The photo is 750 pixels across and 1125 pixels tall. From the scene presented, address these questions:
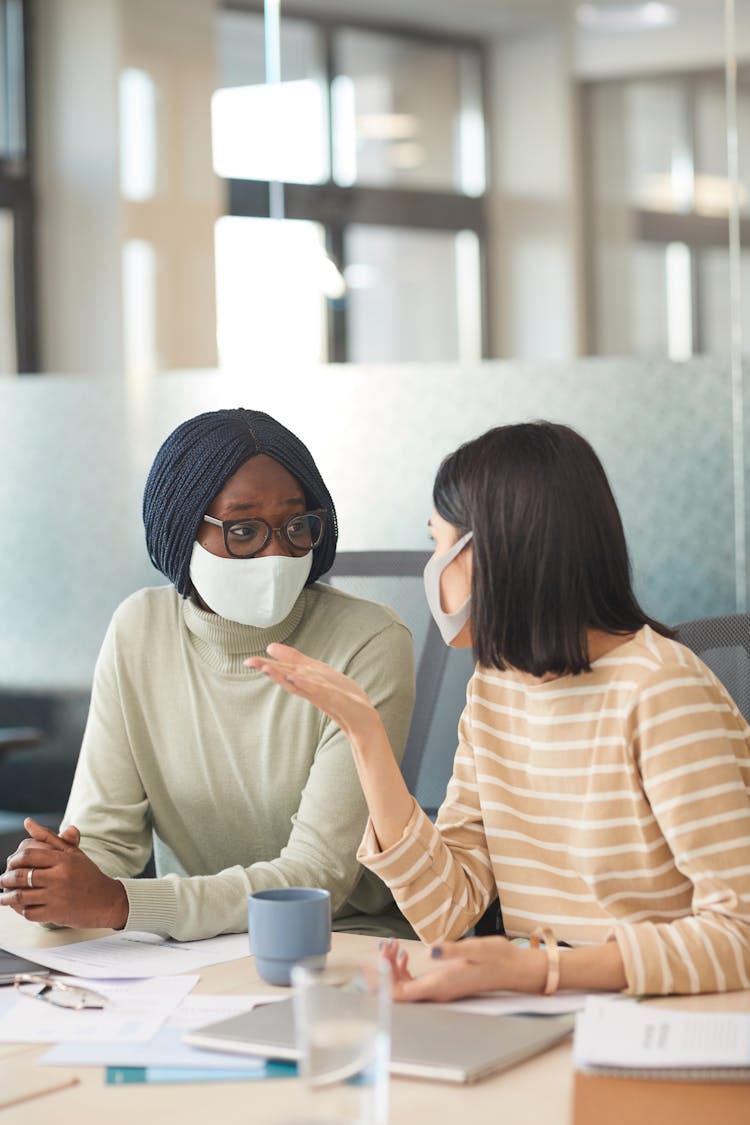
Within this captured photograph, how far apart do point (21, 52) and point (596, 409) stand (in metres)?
2.10

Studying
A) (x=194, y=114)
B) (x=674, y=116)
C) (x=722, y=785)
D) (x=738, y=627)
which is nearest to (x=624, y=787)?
(x=722, y=785)

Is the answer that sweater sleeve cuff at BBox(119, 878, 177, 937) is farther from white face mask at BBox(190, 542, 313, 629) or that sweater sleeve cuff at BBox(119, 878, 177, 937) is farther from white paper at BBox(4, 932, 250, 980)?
white face mask at BBox(190, 542, 313, 629)

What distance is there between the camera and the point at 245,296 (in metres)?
3.57

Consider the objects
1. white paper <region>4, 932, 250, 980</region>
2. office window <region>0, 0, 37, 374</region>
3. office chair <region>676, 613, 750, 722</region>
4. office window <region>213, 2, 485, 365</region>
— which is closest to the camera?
white paper <region>4, 932, 250, 980</region>

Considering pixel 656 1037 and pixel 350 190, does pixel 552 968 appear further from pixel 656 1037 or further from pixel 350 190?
pixel 350 190

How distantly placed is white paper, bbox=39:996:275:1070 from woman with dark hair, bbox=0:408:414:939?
1.71ft

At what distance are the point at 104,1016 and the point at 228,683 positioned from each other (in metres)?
0.64

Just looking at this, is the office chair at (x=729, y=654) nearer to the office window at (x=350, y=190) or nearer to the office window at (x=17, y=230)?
the office window at (x=350, y=190)

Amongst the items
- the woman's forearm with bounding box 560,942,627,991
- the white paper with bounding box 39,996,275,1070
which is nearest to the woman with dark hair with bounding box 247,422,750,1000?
the woman's forearm with bounding box 560,942,627,991

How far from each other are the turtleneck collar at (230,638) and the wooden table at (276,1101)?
30.3 inches

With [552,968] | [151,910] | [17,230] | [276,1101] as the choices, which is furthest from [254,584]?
[17,230]

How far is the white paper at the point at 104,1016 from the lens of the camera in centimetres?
121

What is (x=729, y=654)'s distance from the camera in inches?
70.2

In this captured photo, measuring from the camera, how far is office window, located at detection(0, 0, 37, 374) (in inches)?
161
